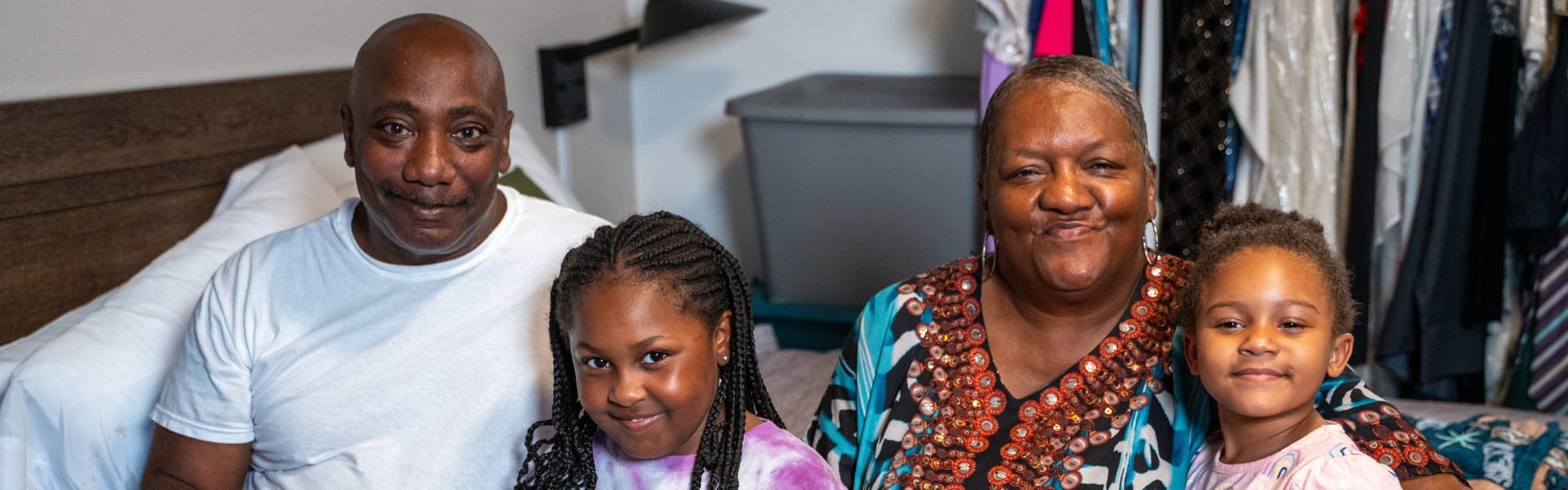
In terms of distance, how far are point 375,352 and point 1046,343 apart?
2.86 feet

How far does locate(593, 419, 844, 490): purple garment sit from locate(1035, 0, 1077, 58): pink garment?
1390 millimetres

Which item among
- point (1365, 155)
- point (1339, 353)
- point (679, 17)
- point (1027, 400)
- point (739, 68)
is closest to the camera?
point (1339, 353)

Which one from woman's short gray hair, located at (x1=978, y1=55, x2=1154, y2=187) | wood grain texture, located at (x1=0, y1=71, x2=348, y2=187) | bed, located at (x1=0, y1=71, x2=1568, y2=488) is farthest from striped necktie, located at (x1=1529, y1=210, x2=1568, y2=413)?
wood grain texture, located at (x1=0, y1=71, x2=348, y2=187)

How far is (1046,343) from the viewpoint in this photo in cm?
169

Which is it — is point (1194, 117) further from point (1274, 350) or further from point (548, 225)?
point (548, 225)

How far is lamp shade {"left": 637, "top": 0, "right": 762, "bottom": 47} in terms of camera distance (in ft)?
10.1

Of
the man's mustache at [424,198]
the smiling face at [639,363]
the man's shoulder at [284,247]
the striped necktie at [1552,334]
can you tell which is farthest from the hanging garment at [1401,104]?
the man's shoulder at [284,247]

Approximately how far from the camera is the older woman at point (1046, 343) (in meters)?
1.56

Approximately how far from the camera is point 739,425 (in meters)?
1.53

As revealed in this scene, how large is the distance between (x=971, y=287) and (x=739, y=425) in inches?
16.0

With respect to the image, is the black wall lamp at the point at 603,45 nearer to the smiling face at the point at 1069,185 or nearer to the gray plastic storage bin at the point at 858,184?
the gray plastic storage bin at the point at 858,184

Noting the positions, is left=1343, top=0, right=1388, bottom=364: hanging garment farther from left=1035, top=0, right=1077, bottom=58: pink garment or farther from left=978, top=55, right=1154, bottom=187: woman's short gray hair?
left=978, top=55, right=1154, bottom=187: woman's short gray hair

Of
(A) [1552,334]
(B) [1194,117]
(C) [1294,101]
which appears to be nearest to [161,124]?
(B) [1194,117]

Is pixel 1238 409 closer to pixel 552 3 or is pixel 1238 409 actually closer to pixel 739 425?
pixel 739 425
